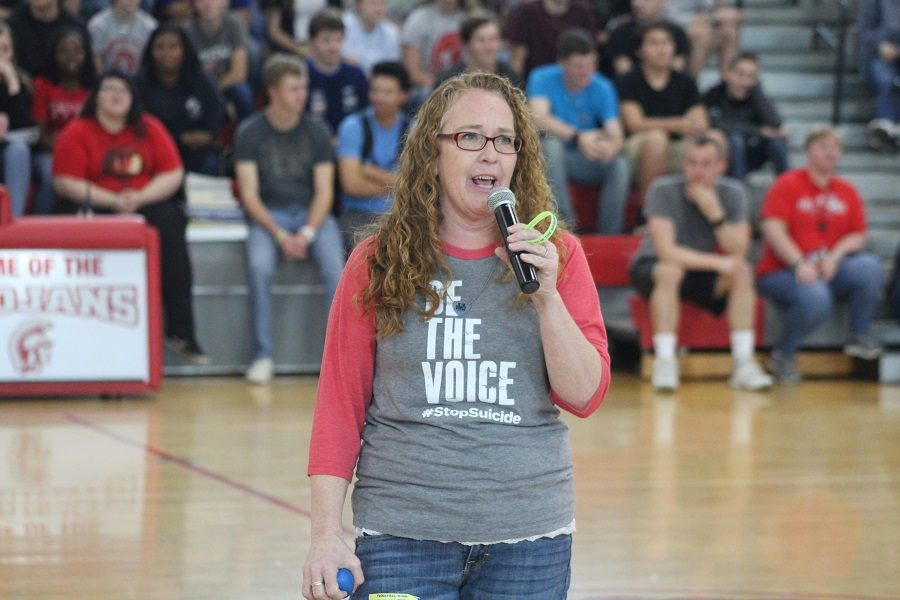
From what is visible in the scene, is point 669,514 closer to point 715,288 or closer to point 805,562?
point 805,562

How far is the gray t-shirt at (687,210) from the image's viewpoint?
9062mm

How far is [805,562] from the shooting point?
4891 millimetres

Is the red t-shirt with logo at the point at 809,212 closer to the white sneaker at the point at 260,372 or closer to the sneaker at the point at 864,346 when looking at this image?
the sneaker at the point at 864,346

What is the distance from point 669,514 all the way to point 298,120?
454 centimetres

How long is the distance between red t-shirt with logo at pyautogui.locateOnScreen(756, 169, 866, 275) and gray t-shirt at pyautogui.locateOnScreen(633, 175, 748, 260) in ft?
1.37

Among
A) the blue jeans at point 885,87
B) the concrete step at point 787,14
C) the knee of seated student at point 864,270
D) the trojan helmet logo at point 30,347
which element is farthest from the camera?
the concrete step at point 787,14

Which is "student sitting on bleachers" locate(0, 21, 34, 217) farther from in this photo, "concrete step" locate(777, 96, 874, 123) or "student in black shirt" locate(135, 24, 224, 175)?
"concrete step" locate(777, 96, 874, 123)

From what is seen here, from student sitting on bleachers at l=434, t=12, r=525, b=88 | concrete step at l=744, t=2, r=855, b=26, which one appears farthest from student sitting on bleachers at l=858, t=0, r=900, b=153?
student sitting on bleachers at l=434, t=12, r=525, b=88

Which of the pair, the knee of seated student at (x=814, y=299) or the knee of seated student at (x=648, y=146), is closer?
the knee of seated student at (x=814, y=299)

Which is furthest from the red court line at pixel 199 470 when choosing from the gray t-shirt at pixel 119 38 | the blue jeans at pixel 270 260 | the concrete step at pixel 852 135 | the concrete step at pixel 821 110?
the concrete step at pixel 821 110

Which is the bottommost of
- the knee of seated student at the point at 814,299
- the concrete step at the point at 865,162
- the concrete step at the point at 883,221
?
the knee of seated student at the point at 814,299

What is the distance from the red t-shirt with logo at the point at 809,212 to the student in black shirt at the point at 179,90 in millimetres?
3863

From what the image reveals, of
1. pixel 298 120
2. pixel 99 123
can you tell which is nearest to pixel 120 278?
pixel 99 123

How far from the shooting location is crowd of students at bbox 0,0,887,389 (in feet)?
29.0
